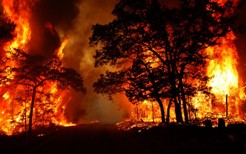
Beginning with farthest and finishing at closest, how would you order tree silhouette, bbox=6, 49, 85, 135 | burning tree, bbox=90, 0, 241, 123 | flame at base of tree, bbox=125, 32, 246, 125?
flame at base of tree, bbox=125, 32, 246, 125 → tree silhouette, bbox=6, 49, 85, 135 → burning tree, bbox=90, 0, 241, 123

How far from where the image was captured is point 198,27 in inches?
1109

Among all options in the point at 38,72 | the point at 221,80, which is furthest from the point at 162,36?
the point at 221,80

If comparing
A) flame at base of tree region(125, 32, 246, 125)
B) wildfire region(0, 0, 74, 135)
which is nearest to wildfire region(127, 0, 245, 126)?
flame at base of tree region(125, 32, 246, 125)

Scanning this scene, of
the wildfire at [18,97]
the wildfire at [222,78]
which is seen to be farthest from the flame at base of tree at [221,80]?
the wildfire at [18,97]

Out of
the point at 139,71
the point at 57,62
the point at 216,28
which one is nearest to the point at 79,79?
the point at 57,62

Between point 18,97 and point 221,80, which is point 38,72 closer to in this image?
point 18,97

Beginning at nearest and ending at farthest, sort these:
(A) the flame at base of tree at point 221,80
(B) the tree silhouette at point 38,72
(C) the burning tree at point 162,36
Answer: (C) the burning tree at point 162,36, (B) the tree silhouette at point 38,72, (A) the flame at base of tree at point 221,80

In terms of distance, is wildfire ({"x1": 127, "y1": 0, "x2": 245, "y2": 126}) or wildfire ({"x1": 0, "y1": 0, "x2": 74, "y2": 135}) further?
wildfire ({"x1": 127, "y1": 0, "x2": 245, "y2": 126})

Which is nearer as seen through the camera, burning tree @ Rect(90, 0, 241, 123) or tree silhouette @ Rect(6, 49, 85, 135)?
burning tree @ Rect(90, 0, 241, 123)

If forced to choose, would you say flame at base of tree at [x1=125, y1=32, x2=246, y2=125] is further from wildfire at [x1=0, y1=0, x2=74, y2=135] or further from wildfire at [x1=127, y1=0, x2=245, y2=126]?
wildfire at [x1=0, y1=0, x2=74, y2=135]

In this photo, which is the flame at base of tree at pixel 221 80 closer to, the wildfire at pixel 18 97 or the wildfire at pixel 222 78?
the wildfire at pixel 222 78

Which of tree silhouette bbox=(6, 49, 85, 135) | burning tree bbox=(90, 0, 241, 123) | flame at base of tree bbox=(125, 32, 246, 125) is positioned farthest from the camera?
flame at base of tree bbox=(125, 32, 246, 125)

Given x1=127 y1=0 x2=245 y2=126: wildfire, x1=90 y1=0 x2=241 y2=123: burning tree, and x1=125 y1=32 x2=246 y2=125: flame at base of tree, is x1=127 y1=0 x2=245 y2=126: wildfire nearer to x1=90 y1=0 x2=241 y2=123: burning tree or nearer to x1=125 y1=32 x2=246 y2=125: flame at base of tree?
x1=125 y1=32 x2=246 y2=125: flame at base of tree

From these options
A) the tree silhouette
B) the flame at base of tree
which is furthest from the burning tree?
the flame at base of tree
